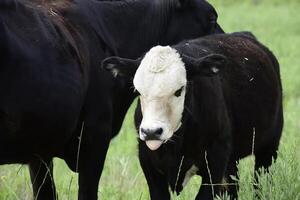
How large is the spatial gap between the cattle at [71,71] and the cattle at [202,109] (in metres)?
0.41

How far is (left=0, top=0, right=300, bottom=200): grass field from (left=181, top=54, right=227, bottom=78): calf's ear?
786mm

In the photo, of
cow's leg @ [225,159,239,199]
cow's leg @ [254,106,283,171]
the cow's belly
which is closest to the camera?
the cow's belly

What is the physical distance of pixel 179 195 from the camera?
6262 millimetres

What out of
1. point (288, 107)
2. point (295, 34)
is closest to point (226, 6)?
point (295, 34)

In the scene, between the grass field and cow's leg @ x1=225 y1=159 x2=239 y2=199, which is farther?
cow's leg @ x1=225 y1=159 x2=239 y2=199

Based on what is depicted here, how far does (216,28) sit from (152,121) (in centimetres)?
295

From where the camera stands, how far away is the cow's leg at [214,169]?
19.4ft

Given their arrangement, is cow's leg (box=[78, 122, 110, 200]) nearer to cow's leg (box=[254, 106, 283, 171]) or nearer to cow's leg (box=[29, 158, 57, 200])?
cow's leg (box=[29, 158, 57, 200])

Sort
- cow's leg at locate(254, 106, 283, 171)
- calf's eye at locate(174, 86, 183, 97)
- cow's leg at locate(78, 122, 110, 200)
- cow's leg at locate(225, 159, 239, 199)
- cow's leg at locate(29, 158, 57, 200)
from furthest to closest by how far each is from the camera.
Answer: cow's leg at locate(254, 106, 283, 171) < cow's leg at locate(225, 159, 239, 199) < cow's leg at locate(29, 158, 57, 200) < cow's leg at locate(78, 122, 110, 200) < calf's eye at locate(174, 86, 183, 97)

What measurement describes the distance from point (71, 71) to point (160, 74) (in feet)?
2.40

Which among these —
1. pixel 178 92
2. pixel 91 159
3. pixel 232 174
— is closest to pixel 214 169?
pixel 178 92

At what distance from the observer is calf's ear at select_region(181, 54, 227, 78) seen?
18.1ft

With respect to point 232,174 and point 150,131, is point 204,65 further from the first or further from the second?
point 232,174

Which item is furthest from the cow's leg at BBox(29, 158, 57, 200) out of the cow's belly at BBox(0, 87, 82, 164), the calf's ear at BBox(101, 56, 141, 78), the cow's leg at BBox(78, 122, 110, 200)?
the calf's ear at BBox(101, 56, 141, 78)
